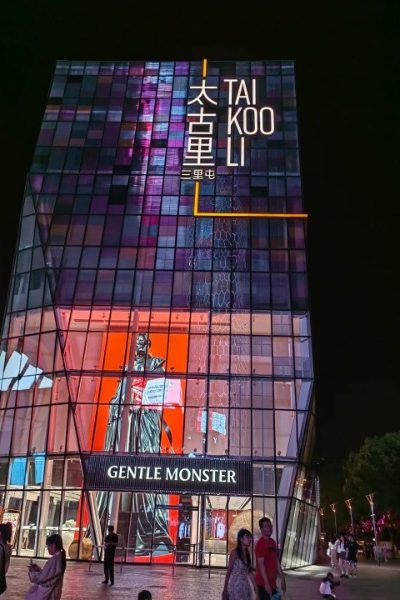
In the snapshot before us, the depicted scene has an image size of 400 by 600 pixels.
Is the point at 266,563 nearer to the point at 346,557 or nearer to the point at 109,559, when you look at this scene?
the point at 109,559

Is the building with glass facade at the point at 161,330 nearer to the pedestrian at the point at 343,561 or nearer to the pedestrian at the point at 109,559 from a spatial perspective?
the pedestrian at the point at 343,561

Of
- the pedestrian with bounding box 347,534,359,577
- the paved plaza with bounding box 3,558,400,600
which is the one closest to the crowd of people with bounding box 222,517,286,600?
the paved plaza with bounding box 3,558,400,600

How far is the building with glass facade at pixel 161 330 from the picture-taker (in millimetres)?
26969

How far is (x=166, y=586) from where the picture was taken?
Result: 53.4ft

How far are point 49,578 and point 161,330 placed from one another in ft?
81.2

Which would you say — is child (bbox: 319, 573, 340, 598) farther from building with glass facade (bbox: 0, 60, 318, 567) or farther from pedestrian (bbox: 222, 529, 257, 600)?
building with glass facade (bbox: 0, 60, 318, 567)

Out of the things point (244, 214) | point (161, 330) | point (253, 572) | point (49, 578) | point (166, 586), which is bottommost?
point (166, 586)

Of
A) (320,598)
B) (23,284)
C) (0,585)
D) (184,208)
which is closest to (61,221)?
(23,284)

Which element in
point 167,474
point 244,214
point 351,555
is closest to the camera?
point 351,555

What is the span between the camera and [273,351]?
3111 cm

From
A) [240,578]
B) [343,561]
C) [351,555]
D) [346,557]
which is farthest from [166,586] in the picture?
[351,555]

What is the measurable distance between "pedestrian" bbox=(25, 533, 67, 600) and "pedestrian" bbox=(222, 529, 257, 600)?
221cm

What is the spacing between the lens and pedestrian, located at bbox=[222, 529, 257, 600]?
7023 millimetres

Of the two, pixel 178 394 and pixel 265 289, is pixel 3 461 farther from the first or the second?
pixel 265 289
